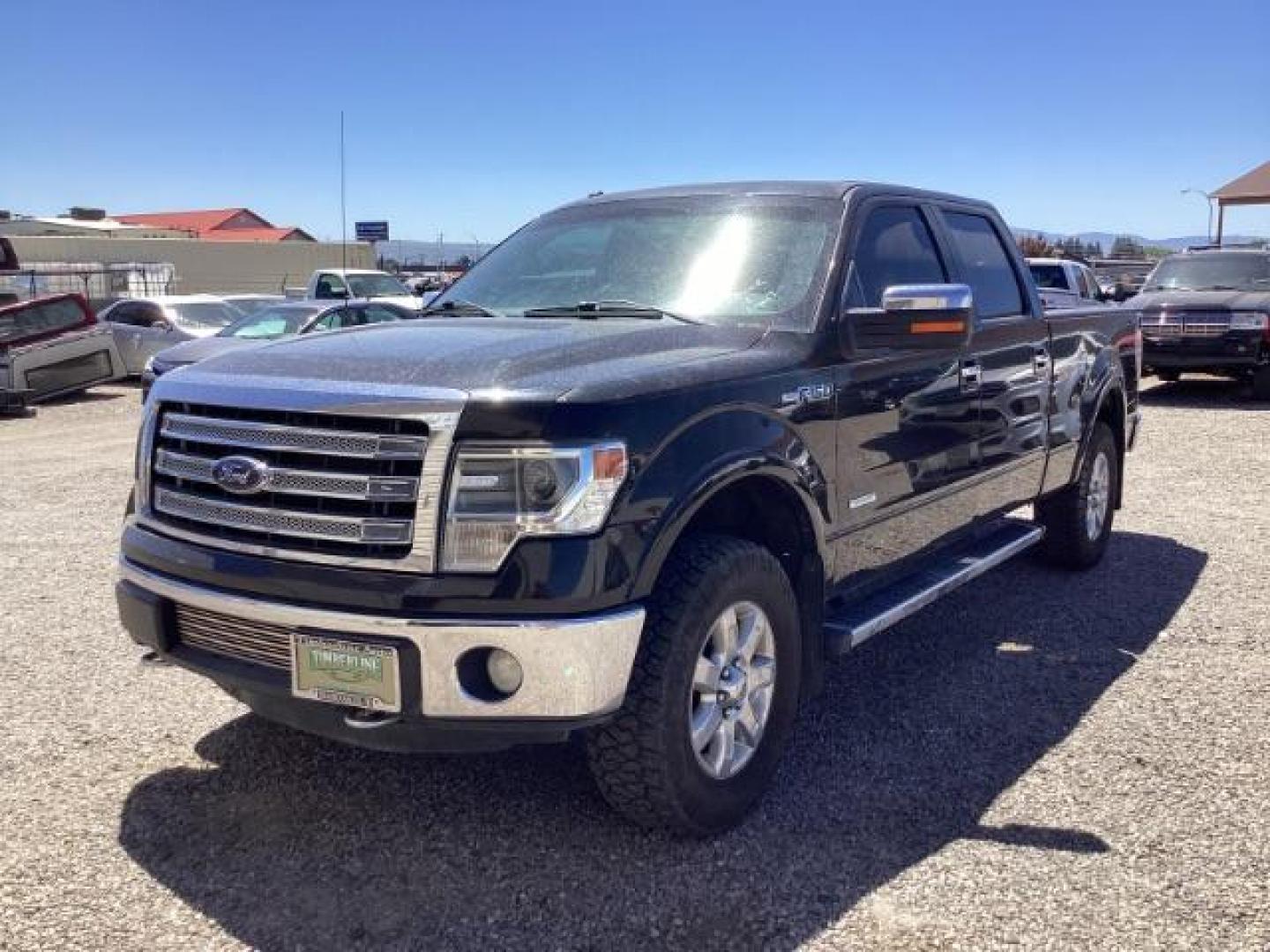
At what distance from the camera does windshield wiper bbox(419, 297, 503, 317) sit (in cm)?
435

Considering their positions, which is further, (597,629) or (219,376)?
(219,376)

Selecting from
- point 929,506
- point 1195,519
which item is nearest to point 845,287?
point 929,506

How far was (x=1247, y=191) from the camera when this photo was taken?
35.0 meters

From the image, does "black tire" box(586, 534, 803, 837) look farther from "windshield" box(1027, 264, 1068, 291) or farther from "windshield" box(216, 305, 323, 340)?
"windshield" box(1027, 264, 1068, 291)

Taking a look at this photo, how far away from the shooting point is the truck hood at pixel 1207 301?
14.1 meters

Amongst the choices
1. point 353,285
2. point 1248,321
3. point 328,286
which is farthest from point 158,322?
point 1248,321

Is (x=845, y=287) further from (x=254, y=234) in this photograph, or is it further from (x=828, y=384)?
(x=254, y=234)

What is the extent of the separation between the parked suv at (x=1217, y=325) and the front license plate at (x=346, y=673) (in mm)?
13706

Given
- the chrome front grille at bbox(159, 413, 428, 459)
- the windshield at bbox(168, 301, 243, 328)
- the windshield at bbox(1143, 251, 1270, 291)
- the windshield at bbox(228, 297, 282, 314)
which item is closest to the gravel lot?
the chrome front grille at bbox(159, 413, 428, 459)

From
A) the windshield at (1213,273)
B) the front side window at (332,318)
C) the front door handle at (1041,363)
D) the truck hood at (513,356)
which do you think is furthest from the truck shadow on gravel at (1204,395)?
the truck hood at (513,356)

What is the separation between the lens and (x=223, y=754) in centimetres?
399

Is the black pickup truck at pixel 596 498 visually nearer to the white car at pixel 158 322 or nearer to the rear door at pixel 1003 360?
the rear door at pixel 1003 360

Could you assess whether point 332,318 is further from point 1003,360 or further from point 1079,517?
point 1003,360

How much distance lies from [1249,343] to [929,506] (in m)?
11.4
